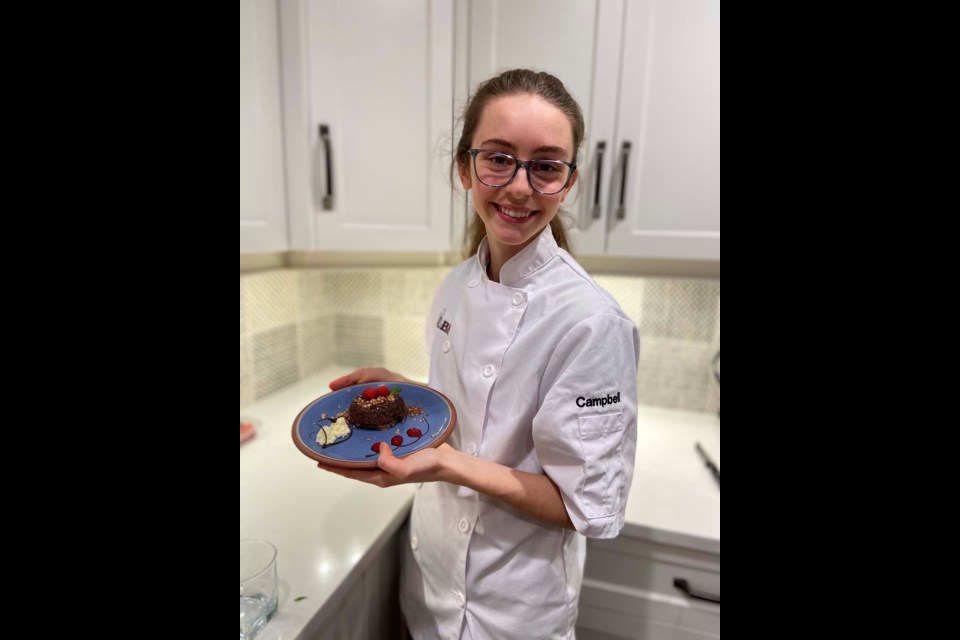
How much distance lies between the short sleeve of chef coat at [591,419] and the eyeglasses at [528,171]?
16 centimetres

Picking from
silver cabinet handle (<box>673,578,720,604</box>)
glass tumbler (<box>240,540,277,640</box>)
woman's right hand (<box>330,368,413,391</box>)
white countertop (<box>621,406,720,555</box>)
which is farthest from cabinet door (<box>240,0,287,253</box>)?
silver cabinet handle (<box>673,578,720,604</box>)

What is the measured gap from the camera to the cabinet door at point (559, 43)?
0.97m

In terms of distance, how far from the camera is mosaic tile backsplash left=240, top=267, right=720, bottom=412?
4.10ft

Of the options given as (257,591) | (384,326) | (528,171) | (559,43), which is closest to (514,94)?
(528,171)

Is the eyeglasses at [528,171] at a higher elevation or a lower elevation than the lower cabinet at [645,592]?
higher

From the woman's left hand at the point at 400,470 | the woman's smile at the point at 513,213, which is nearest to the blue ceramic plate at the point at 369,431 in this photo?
the woman's left hand at the point at 400,470

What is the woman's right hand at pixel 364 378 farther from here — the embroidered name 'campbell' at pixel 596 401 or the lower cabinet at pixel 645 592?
the lower cabinet at pixel 645 592

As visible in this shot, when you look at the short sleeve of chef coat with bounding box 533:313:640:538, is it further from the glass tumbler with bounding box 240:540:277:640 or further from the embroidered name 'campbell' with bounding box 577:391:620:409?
the glass tumbler with bounding box 240:540:277:640

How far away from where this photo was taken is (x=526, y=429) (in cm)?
63

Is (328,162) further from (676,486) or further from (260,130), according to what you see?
(676,486)

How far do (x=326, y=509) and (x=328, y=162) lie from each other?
2.28ft

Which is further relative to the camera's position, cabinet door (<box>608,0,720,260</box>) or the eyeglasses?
cabinet door (<box>608,0,720,260</box>)

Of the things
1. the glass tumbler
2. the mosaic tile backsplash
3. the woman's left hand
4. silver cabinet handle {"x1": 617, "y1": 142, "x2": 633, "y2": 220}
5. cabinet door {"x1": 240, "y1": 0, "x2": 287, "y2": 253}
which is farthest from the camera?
the mosaic tile backsplash
